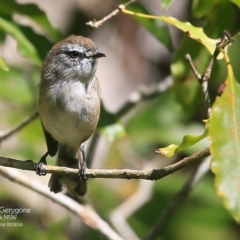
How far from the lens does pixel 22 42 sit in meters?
3.75

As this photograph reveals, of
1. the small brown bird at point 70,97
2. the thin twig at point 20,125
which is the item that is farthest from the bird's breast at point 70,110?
the thin twig at point 20,125

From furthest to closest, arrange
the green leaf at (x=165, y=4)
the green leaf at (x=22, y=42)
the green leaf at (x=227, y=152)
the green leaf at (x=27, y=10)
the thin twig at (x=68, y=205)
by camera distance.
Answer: the thin twig at (x=68, y=205), the green leaf at (x=27, y=10), the green leaf at (x=22, y=42), the green leaf at (x=165, y=4), the green leaf at (x=227, y=152)

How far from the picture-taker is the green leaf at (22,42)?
3.70m

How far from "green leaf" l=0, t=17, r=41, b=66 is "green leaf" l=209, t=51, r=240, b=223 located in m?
1.64

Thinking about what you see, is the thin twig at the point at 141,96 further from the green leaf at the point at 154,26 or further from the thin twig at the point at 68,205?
the thin twig at the point at 68,205

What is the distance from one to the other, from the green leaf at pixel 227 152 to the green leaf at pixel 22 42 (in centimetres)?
164

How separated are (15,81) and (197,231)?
2.41 m

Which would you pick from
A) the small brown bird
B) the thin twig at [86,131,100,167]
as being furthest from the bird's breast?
the thin twig at [86,131,100,167]

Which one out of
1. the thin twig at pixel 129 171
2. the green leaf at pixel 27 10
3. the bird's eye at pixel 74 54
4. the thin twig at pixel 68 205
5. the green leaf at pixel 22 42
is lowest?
the thin twig at pixel 68 205

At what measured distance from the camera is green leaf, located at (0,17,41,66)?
3.70 m

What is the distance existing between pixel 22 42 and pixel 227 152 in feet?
6.21

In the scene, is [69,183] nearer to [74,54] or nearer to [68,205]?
[68,205]

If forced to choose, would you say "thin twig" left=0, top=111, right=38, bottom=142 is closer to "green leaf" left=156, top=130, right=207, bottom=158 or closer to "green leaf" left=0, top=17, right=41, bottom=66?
"green leaf" left=0, top=17, right=41, bottom=66

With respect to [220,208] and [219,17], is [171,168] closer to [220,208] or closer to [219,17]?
[219,17]
